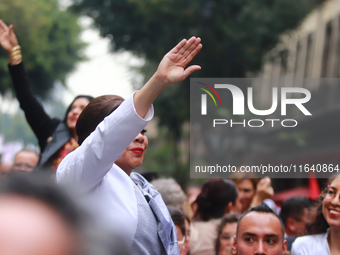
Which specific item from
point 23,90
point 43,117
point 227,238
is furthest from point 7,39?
point 227,238

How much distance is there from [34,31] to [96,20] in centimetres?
275

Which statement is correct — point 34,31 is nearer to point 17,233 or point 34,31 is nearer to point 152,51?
point 152,51

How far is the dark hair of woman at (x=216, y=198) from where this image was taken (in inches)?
162

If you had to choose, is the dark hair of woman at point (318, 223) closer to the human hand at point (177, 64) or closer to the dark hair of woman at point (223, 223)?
the dark hair of woman at point (223, 223)

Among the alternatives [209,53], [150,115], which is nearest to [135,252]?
[150,115]

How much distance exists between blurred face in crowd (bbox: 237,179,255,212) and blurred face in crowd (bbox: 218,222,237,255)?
3.26ft

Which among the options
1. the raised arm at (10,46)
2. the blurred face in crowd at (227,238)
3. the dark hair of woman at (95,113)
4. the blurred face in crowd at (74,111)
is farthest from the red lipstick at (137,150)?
the raised arm at (10,46)

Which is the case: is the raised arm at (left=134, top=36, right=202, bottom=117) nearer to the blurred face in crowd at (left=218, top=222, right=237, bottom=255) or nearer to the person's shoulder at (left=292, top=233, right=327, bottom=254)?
the person's shoulder at (left=292, top=233, right=327, bottom=254)

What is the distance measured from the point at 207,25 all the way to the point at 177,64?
44.4ft

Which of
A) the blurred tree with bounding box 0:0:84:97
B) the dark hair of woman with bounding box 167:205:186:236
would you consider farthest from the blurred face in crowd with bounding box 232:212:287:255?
the blurred tree with bounding box 0:0:84:97

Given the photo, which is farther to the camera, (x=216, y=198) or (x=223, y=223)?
(x=216, y=198)

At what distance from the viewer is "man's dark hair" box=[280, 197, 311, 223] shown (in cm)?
384

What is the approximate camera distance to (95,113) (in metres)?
2.01

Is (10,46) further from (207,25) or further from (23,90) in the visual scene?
(207,25)
